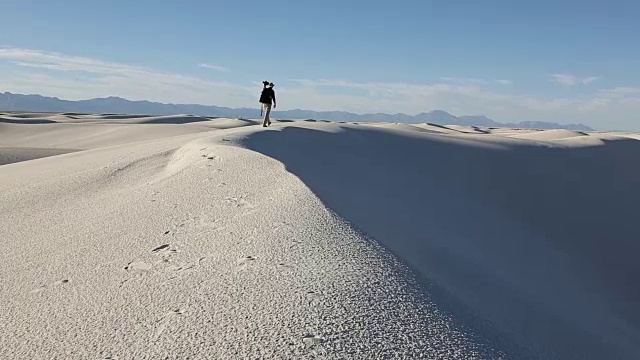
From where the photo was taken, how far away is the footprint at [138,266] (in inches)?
161

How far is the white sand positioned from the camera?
3053 mm

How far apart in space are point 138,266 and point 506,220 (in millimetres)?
6767

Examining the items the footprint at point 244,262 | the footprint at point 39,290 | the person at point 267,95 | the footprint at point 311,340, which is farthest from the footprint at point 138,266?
the person at point 267,95

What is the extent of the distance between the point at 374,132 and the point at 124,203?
772 centimetres

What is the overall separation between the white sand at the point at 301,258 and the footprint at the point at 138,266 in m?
0.03

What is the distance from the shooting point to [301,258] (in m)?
3.94

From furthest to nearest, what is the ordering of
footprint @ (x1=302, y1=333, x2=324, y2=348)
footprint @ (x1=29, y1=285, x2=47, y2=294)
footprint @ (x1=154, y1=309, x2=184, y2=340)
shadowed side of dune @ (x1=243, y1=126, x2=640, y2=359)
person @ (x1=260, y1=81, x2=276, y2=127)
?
person @ (x1=260, y1=81, x2=276, y2=127) < shadowed side of dune @ (x1=243, y1=126, x2=640, y2=359) < footprint @ (x1=29, y1=285, x2=47, y2=294) < footprint @ (x1=154, y1=309, x2=184, y2=340) < footprint @ (x1=302, y1=333, x2=324, y2=348)

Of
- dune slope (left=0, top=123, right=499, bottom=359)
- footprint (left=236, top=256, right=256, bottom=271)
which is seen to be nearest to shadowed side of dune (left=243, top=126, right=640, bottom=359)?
dune slope (left=0, top=123, right=499, bottom=359)

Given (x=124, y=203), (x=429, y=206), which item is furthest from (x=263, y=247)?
(x=429, y=206)

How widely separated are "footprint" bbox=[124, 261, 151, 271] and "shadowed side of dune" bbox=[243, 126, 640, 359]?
6.38 ft

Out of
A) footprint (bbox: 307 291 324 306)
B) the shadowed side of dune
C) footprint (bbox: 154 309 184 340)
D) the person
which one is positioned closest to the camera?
footprint (bbox: 154 309 184 340)

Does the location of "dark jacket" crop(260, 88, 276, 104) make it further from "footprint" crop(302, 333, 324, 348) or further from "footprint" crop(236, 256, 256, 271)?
"footprint" crop(302, 333, 324, 348)

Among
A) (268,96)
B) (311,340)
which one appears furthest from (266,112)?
(311,340)

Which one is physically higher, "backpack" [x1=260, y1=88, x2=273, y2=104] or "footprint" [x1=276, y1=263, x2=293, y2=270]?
"backpack" [x1=260, y1=88, x2=273, y2=104]
